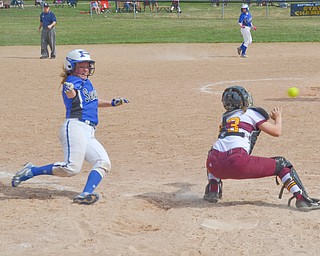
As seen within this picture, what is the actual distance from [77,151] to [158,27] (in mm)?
31040

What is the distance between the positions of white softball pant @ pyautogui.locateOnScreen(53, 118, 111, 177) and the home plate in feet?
4.67

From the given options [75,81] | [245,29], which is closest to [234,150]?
[75,81]

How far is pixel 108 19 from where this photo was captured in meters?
44.1

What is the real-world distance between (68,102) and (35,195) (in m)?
1.12

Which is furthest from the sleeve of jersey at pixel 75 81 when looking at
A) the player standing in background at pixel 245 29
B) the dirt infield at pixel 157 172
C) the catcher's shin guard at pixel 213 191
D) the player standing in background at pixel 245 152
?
the player standing in background at pixel 245 29

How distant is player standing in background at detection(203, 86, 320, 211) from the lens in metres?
7.23

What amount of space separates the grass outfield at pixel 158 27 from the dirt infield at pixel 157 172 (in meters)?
10.8

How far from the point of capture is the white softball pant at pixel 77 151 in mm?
7633

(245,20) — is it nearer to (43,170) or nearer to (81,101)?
(81,101)

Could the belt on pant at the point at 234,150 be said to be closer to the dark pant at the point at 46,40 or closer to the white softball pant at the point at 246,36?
the white softball pant at the point at 246,36

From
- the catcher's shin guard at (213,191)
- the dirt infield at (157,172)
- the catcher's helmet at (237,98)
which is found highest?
the catcher's helmet at (237,98)

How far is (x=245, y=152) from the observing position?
7266 mm

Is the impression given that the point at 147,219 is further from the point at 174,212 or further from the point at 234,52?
the point at 234,52

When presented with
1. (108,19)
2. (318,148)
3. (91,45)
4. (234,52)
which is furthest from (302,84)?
(108,19)
